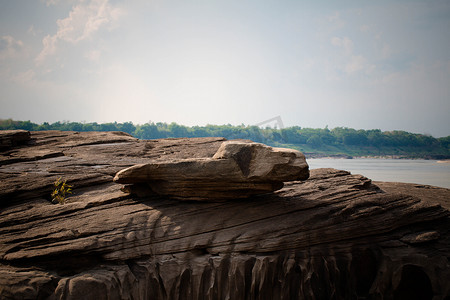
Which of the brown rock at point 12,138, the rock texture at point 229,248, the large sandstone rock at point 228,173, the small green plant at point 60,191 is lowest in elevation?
the rock texture at point 229,248

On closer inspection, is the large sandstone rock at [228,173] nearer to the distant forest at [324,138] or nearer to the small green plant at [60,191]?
the small green plant at [60,191]

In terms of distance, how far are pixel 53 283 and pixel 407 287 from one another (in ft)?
24.1

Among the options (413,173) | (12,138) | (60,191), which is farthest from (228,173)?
(413,173)

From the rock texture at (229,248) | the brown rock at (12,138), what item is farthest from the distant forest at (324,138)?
the rock texture at (229,248)

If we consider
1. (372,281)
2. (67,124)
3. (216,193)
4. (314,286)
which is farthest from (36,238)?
(67,124)

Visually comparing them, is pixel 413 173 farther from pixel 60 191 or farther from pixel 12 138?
pixel 12 138

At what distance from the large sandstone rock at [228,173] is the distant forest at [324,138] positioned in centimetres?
1018

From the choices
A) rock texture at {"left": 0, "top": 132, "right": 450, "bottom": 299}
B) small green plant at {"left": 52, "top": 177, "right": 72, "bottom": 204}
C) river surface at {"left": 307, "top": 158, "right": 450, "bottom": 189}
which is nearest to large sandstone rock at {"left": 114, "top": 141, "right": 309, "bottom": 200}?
rock texture at {"left": 0, "top": 132, "right": 450, "bottom": 299}

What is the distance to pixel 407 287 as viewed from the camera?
5938mm

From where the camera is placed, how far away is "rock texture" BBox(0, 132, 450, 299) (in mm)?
5492

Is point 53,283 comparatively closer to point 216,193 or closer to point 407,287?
point 216,193

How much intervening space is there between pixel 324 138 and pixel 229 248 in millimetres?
16777

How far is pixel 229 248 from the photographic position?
5.73 m

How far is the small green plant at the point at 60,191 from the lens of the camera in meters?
7.20
